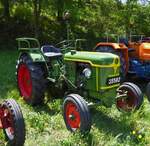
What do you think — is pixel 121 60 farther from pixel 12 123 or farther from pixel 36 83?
pixel 12 123

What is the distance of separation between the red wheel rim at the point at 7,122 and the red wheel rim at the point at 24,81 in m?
2.03

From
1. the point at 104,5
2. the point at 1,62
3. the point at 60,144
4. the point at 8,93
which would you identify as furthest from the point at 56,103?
the point at 104,5

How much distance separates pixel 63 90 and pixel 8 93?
1.25 meters

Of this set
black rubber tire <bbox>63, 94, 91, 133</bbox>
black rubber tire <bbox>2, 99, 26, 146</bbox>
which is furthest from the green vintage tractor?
black rubber tire <bbox>2, 99, 26, 146</bbox>

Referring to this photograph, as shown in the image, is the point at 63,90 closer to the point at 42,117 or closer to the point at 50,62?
the point at 50,62

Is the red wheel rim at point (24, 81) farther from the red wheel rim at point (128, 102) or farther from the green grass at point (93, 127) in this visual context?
the red wheel rim at point (128, 102)

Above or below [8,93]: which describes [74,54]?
above

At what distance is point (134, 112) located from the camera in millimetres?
6008

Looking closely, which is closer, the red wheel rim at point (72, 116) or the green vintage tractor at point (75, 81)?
the red wheel rim at point (72, 116)

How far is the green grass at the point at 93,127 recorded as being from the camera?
4.92 m

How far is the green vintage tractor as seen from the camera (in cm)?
541

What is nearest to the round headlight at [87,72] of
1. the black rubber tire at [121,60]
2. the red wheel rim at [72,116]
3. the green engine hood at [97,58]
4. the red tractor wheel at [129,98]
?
the green engine hood at [97,58]

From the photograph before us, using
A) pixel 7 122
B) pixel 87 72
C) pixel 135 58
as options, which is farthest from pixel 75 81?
pixel 135 58

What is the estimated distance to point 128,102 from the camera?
631 cm
